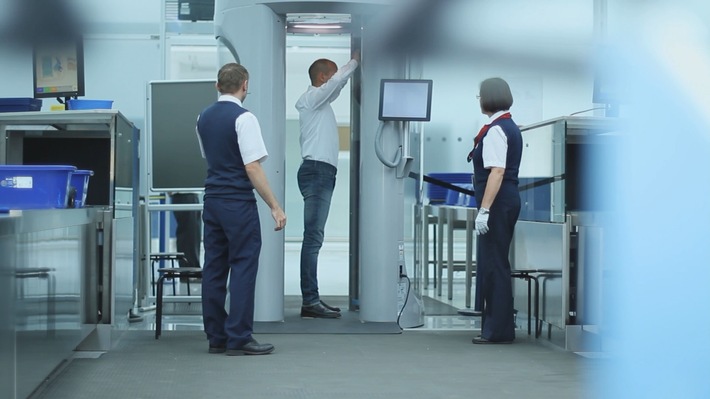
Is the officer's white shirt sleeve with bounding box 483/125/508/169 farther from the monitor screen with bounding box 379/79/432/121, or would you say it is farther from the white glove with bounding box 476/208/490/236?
the monitor screen with bounding box 379/79/432/121

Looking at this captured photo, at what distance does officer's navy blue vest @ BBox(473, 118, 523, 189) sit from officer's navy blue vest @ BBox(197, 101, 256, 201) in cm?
107

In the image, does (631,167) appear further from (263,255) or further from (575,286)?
(263,255)

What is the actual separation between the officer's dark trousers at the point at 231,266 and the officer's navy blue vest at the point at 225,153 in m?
0.05

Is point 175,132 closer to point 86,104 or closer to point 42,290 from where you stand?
point 86,104

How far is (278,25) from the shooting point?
16.0 ft

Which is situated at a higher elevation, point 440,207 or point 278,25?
A: point 278,25

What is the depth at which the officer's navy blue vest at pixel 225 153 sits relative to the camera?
387cm

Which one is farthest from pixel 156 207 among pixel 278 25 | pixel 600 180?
pixel 600 180

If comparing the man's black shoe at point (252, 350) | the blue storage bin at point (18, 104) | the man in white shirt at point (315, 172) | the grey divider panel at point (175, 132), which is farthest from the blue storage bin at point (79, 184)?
the grey divider panel at point (175, 132)

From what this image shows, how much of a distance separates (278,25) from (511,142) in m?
1.39

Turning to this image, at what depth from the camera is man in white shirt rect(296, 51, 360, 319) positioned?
5199 mm

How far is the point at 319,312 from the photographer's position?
5219 mm

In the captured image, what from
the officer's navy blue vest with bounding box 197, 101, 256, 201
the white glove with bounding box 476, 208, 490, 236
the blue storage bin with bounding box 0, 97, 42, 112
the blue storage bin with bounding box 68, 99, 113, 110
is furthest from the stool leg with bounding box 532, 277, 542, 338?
the blue storage bin with bounding box 0, 97, 42, 112

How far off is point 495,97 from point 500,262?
0.74m
